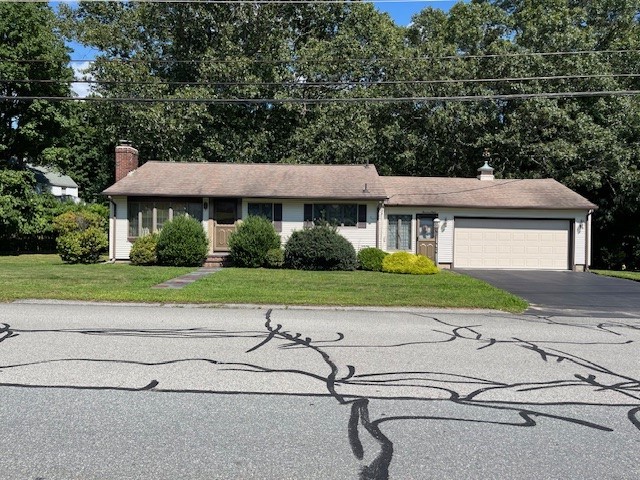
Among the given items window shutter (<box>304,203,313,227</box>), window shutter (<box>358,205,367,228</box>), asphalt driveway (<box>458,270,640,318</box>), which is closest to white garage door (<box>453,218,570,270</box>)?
asphalt driveway (<box>458,270,640,318</box>)

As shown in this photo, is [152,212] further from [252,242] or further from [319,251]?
[319,251]

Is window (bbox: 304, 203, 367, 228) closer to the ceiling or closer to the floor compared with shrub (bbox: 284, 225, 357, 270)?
closer to the ceiling

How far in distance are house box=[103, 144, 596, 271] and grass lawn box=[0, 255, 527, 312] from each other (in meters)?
4.09

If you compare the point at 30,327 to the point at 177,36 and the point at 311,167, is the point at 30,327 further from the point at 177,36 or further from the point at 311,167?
the point at 177,36

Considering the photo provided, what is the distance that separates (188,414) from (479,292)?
10.8 m

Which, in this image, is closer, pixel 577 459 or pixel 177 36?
pixel 577 459

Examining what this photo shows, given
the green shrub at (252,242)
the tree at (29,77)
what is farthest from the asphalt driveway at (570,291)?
the tree at (29,77)

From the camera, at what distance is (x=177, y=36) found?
34031 mm

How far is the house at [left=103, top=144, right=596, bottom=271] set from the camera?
22.3 metres

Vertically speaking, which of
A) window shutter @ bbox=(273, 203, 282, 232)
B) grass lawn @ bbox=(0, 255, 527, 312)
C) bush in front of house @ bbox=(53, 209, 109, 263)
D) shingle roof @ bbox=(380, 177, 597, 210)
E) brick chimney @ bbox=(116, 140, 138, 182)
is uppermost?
brick chimney @ bbox=(116, 140, 138, 182)

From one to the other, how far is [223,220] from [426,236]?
28.5 ft

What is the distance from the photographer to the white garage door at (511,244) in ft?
76.9

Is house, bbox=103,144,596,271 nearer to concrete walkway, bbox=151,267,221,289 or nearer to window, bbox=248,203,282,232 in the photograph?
Answer: window, bbox=248,203,282,232

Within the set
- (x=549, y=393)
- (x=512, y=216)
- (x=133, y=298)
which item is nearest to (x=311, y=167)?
(x=512, y=216)
